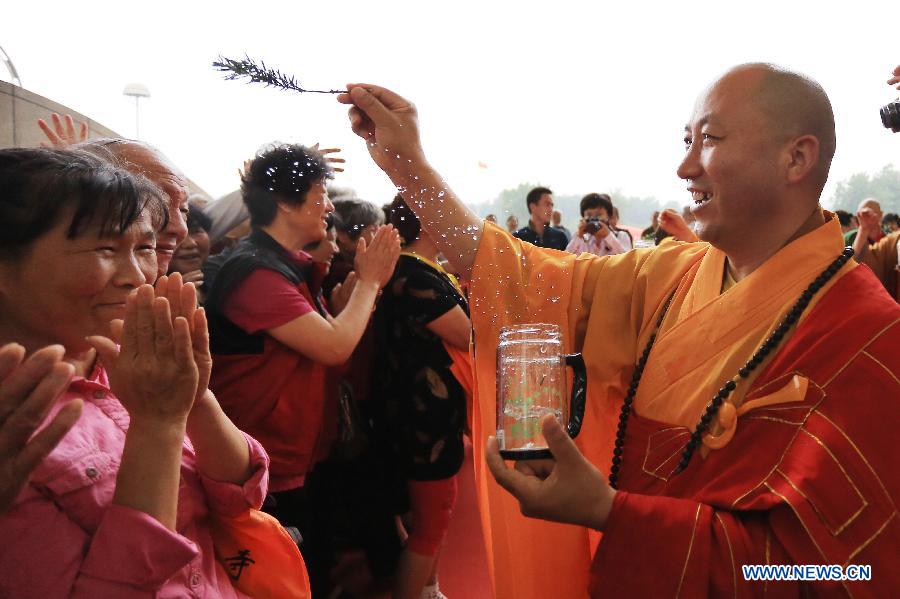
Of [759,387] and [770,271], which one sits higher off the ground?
[770,271]

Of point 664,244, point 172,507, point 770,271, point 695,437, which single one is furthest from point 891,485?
point 172,507

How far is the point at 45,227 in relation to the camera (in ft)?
3.09

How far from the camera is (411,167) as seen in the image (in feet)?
4.85

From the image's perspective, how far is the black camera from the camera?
1.65 meters

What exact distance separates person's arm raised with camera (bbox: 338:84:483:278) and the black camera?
1.06m

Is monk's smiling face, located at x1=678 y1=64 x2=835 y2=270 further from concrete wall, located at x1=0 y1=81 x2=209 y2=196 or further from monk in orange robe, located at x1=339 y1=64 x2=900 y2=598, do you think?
concrete wall, located at x1=0 y1=81 x2=209 y2=196

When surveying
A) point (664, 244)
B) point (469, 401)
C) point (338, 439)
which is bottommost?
point (338, 439)

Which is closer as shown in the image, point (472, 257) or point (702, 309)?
point (702, 309)

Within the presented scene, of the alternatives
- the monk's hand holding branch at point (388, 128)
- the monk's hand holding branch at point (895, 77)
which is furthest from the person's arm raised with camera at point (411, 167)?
the monk's hand holding branch at point (895, 77)

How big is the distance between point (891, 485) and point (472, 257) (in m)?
0.90

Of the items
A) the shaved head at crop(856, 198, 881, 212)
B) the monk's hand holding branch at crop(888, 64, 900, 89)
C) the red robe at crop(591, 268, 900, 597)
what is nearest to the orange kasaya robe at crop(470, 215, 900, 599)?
the red robe at crop(591, 268, 900, 597)

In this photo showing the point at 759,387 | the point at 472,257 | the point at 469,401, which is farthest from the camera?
the point at 469,401

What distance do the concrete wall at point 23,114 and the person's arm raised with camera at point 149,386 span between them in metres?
0.95

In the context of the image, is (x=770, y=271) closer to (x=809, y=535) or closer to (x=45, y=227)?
(x=809, y=535)
